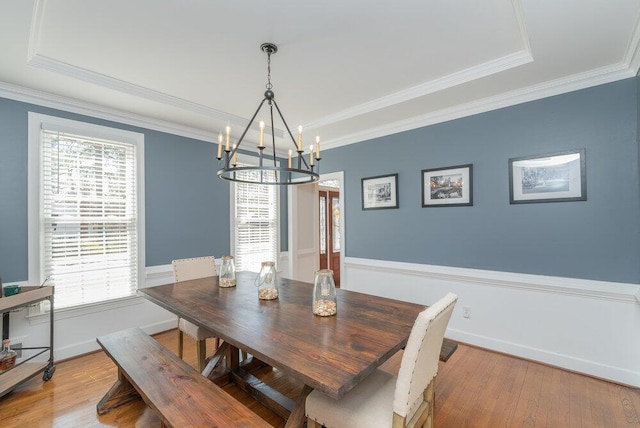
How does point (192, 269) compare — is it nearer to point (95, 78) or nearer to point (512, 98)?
point (95, 78)

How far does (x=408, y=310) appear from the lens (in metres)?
1.84

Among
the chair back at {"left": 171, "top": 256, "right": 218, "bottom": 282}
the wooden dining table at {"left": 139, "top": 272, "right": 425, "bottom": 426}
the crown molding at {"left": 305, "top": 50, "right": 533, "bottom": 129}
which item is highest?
the crown molding at {"left": 305, "top": 50, "right": 533, "bottom": 129}

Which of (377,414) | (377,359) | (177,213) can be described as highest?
(177,213)

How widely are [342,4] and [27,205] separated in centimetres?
322

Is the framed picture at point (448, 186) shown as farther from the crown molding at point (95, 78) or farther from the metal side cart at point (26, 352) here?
the metal side cart at point (26, 352)

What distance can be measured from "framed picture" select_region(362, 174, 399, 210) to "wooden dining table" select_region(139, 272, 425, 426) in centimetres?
177

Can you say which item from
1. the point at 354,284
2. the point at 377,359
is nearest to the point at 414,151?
the point at 354,284

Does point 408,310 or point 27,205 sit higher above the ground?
point 27,205

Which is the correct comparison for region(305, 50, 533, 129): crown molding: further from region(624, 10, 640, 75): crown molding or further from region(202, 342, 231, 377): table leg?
region(202, 342, 231, 377): table leg

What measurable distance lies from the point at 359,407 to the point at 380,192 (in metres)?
2.84

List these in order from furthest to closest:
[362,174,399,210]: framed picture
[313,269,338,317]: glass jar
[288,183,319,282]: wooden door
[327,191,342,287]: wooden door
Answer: [327,191,342,287]: wooden door < [288,183,319,282]: wooden door < [362,174,399,210]: framed picture < [313,269,338,317]: glass jar

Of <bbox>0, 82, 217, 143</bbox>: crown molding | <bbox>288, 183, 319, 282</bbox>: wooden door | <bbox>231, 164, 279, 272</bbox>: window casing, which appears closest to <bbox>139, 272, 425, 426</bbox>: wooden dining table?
<bbox>231, 164, 279, 272</bbox>: window casing

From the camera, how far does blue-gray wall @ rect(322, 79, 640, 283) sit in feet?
7.69

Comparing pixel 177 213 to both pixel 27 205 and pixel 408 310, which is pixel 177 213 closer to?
pixel 27 205
